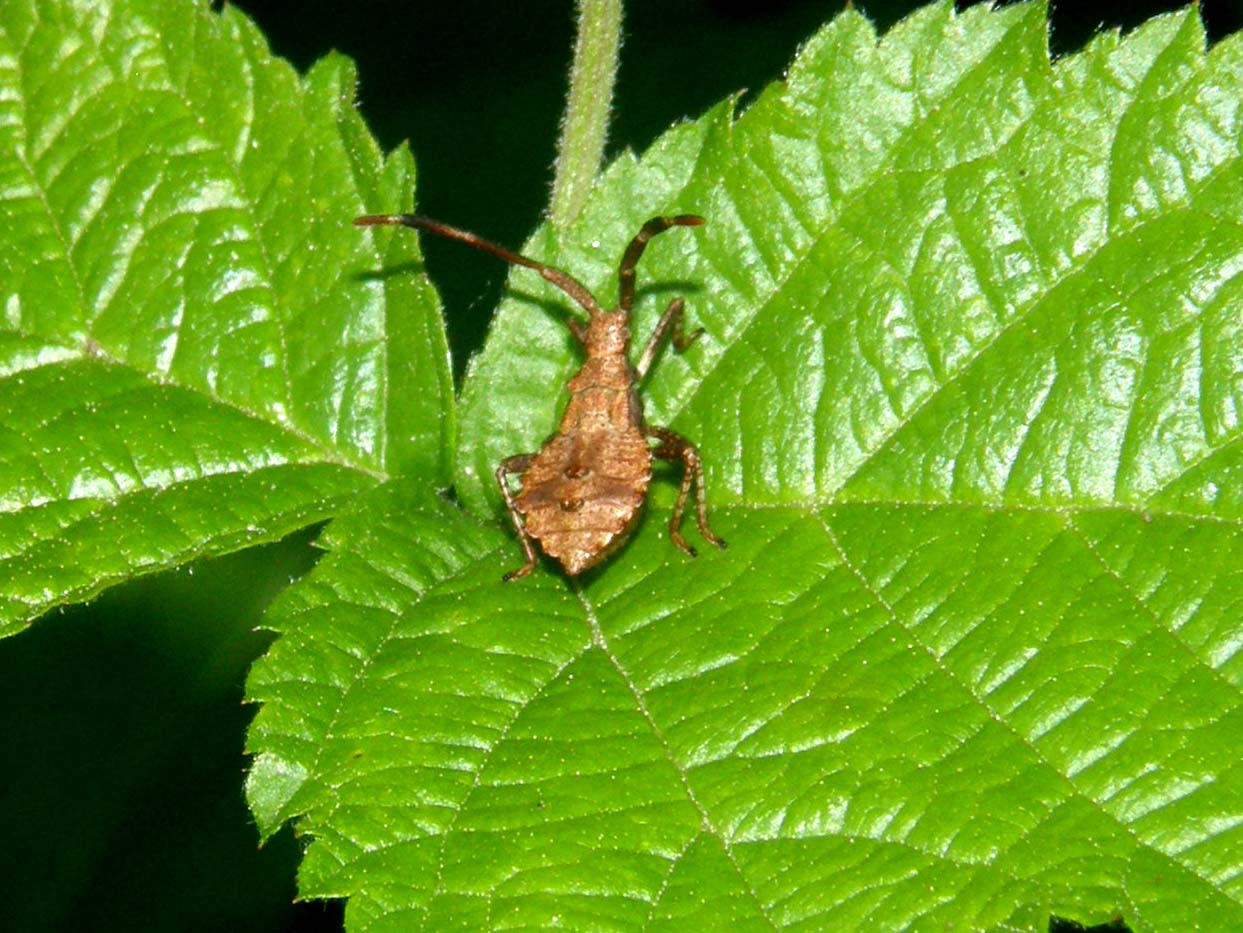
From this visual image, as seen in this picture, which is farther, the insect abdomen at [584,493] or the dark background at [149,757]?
the dark background at [149,757]

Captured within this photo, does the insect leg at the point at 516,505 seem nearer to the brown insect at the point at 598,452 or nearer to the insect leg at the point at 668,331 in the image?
the brown insect at the point at 598,452

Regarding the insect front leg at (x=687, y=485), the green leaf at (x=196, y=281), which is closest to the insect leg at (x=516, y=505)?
the green leaf at (x=196, y=281)

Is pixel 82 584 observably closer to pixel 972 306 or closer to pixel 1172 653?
pixel 972 306

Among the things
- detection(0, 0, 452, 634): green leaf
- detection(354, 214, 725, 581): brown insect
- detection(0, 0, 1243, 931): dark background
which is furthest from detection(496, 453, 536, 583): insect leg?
detection(0, 0, 1243, 931): dark background

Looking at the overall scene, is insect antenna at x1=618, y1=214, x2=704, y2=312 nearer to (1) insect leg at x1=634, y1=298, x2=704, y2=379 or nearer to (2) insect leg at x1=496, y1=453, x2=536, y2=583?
(1) insect leg at x1=634, y1=298, x2=704, y2=379

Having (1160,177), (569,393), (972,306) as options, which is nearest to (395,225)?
(569,393)
